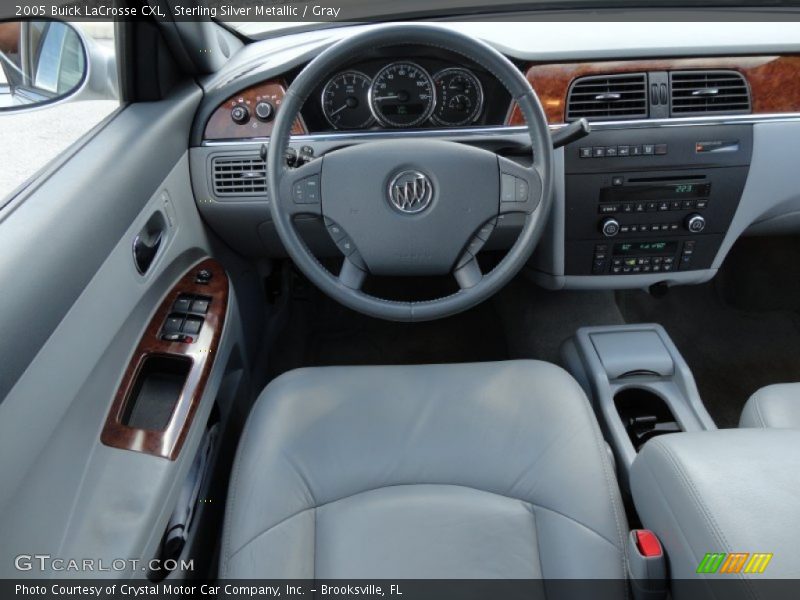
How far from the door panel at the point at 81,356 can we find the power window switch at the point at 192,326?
0.08m

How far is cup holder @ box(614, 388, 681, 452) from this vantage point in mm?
1492

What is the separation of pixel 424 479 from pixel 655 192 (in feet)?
3.38

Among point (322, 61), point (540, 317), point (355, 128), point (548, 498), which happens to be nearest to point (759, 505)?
point (548, 498)

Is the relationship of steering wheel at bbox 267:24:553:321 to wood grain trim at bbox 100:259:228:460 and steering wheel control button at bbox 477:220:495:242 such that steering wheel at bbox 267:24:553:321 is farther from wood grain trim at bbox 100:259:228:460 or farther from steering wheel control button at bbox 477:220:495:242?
wood grain trim at bbox 100:259:228:460

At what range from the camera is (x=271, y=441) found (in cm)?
118

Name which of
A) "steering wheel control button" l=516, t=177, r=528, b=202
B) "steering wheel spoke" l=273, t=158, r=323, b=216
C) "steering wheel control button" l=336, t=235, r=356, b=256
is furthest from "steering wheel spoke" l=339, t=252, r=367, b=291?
"steering wheel control button" l=516, t=177, r=528, b=202

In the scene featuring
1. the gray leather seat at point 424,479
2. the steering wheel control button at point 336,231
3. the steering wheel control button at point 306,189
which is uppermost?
the steering wheel control button at point 306,189

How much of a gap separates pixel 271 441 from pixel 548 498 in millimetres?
503

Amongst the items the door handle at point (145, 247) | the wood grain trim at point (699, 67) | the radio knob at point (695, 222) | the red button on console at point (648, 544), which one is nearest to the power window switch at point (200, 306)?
the door handle at point (145, 247)

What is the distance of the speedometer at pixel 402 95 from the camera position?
1.58 metres

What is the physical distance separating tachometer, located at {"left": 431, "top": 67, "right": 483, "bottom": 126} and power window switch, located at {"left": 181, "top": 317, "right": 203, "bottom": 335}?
78 cm

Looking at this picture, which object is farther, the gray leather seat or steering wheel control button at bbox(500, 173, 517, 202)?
steering wheel control button at bbox(500, 173, 517, 202)

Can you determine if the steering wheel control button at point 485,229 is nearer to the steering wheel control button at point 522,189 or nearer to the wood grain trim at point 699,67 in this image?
the steering wheel control button at point 522,189

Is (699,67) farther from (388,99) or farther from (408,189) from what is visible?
(408,189)
